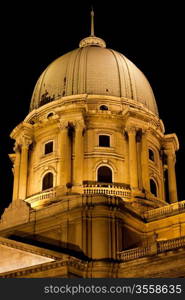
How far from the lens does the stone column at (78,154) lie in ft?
179

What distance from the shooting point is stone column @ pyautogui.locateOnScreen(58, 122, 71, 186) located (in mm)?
55156

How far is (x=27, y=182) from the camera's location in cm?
5888

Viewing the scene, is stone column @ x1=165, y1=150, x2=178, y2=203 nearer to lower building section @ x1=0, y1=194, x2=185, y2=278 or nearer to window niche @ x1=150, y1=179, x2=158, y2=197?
window niche @ x1=150, y1=179, x2=158, y2=197

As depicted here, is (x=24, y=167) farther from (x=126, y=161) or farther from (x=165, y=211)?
(x=165, y=211)

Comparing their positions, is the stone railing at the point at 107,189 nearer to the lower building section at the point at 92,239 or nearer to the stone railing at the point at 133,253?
the lower building section at the point at 92,239

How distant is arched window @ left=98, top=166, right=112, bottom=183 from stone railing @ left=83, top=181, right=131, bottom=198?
1050 mm

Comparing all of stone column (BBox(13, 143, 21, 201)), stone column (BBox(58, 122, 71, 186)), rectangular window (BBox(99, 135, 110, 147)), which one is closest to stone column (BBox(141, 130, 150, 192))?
rectangular window (BBox(99, 135, 110, 147))

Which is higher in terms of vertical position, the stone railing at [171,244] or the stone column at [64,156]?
the stone column at [64,156]

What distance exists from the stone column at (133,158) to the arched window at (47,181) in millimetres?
8076

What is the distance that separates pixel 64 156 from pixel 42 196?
4526mm

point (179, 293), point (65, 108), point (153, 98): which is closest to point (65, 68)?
point (65, 108)

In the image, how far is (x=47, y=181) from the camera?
57719 millimetres

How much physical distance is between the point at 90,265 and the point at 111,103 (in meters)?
22.9

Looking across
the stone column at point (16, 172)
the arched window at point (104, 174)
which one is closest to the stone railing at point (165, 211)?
the arched window at point (104, 174)
